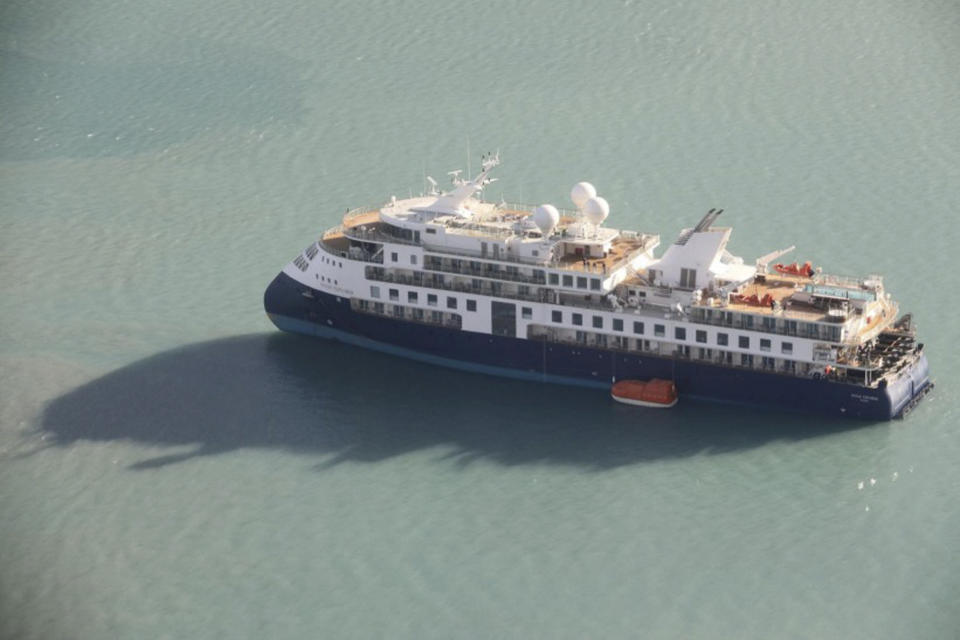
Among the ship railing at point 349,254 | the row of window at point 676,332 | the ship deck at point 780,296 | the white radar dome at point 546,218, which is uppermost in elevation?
the white radar dome at point 546,218

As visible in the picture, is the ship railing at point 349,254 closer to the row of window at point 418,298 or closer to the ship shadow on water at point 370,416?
the row of window at point 418,298

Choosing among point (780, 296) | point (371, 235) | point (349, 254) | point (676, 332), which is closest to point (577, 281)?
point (676, 332)

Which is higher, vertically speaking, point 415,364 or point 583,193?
point 583,193

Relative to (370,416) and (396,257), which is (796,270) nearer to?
(396,257)

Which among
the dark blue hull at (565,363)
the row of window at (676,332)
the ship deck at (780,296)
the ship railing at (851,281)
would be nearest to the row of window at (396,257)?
the dark blue hull at (565,363)

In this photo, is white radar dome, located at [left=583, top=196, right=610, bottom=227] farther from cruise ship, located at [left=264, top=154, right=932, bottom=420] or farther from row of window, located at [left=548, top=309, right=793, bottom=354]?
row of window, located at [left=548, top=309, right=793, bottom=354]
